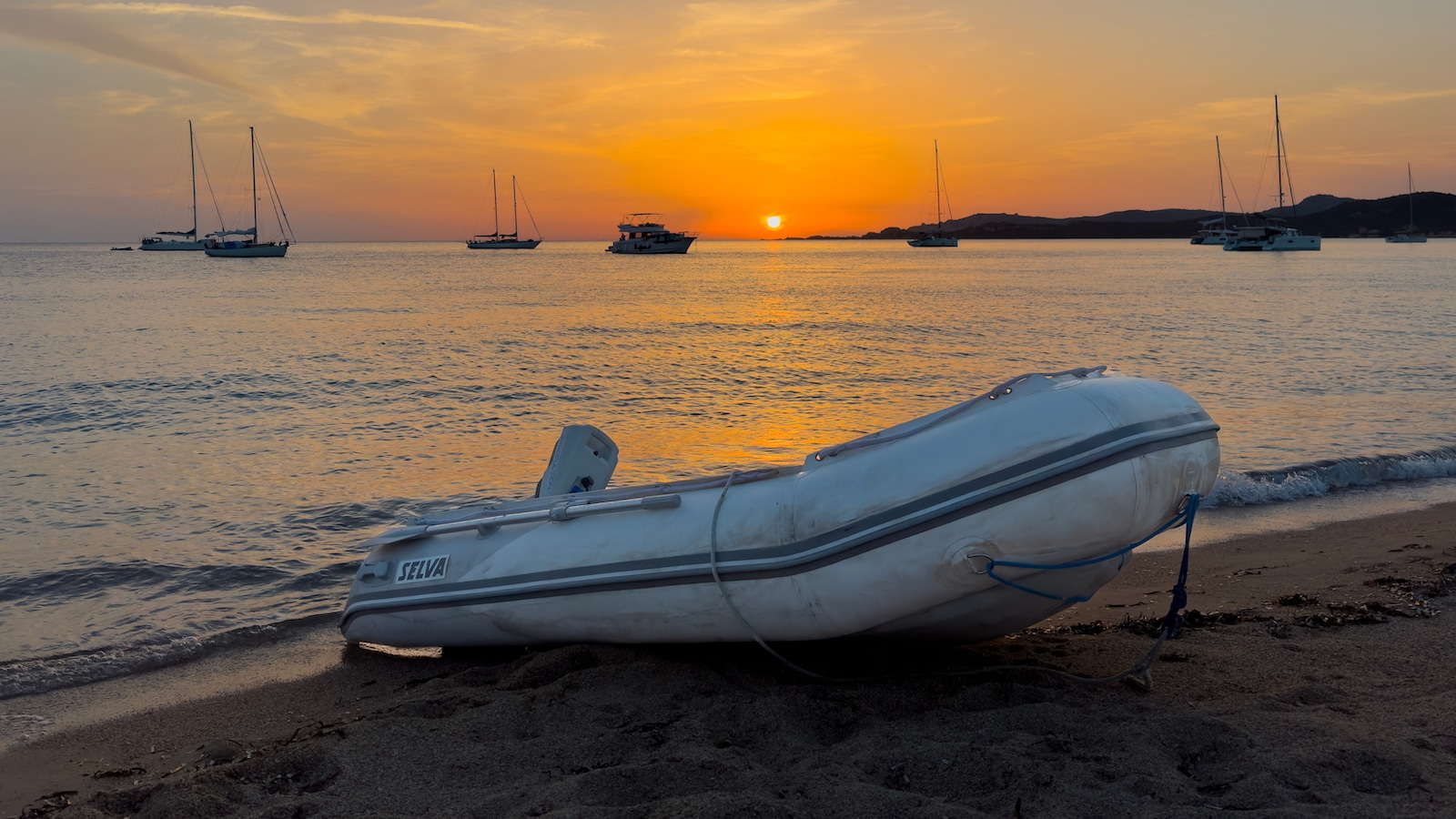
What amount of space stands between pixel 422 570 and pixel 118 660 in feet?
6.58

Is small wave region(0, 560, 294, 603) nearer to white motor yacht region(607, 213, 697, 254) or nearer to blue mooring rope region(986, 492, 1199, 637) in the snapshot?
blue mooring rope region(986, 492, 1199, 637)

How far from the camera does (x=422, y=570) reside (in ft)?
16.1

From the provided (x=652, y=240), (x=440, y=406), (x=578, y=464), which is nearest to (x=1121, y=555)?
(x=578, y=464)

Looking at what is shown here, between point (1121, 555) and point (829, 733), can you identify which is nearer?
point (829, 733)

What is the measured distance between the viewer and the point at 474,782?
133 inches

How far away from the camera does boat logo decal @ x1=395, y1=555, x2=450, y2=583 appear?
15.9 ft

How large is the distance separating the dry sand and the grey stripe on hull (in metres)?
0.40

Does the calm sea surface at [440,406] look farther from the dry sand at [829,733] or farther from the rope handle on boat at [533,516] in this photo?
the dry sand at [829,733]

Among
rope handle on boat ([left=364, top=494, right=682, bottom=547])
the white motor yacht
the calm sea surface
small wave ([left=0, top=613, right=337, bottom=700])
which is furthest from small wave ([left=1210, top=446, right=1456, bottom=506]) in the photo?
the white motor yacht

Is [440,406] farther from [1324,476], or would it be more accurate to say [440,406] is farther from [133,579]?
[1324,476]

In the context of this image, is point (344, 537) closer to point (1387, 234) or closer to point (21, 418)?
point (21, 418)

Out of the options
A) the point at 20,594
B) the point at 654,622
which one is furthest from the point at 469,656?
the point at 20,594

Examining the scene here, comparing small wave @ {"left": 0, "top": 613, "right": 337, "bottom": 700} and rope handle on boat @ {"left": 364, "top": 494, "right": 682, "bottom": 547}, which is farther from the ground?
rope handle on boat @ {"left": 364, "top": 494, "right": 682, "bottom": 547}

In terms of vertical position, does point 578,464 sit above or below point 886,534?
above
